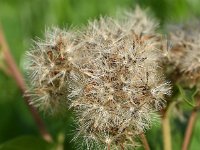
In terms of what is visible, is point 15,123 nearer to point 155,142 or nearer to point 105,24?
point 155,142

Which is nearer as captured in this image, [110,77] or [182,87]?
[110,77]

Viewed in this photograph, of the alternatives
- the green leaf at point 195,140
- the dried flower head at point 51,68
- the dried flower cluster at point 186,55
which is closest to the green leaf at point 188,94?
the dried flower cluster at point 186,55

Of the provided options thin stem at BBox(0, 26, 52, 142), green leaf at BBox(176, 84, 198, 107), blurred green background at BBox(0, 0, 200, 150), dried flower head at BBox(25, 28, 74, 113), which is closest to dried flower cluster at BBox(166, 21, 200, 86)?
green leaf at BBox(176, 84, 198, 107)

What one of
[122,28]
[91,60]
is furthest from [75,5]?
[91,60]

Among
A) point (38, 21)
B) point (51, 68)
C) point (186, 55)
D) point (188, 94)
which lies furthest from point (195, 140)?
point (38, 21)

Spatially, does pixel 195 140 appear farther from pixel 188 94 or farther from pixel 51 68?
pixel 51 68

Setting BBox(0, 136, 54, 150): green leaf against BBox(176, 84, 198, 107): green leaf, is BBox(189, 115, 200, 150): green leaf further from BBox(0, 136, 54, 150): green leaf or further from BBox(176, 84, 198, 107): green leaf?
BBox(0, 136, 54, 150): green leaf

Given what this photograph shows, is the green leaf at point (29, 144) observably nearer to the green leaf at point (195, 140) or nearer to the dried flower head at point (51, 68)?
the dried flower head at point (51, 68)
